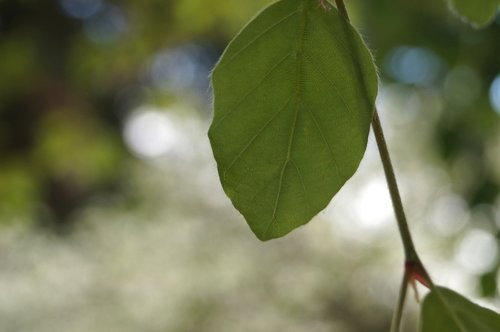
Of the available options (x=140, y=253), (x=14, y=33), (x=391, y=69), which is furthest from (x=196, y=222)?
(x=391, y=69)

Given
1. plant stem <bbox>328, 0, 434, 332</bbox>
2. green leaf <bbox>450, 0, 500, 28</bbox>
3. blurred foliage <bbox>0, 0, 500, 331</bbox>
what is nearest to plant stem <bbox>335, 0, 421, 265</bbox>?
plant stem <bbox>328, 0, 434, 332</bbox>

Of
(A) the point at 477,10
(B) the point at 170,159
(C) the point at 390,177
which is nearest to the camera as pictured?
(C) the point at 390,177

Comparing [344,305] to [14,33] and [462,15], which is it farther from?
[462,15]

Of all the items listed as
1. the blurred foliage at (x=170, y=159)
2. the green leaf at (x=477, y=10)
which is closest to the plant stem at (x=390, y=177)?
the green leaf at (x=477, y=10)

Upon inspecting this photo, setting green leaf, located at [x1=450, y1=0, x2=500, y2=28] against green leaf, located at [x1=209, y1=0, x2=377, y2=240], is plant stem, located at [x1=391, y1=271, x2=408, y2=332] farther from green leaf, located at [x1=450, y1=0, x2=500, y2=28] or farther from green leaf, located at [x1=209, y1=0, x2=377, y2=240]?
green leaf, located at [x1=450, y1=0, x2=500, y2=28]

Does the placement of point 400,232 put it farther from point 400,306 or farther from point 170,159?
point 170,159

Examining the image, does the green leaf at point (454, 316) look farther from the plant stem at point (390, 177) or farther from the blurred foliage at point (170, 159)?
the blurred foliage at point (170, 159)

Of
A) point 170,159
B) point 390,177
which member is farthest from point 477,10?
point 170,159
